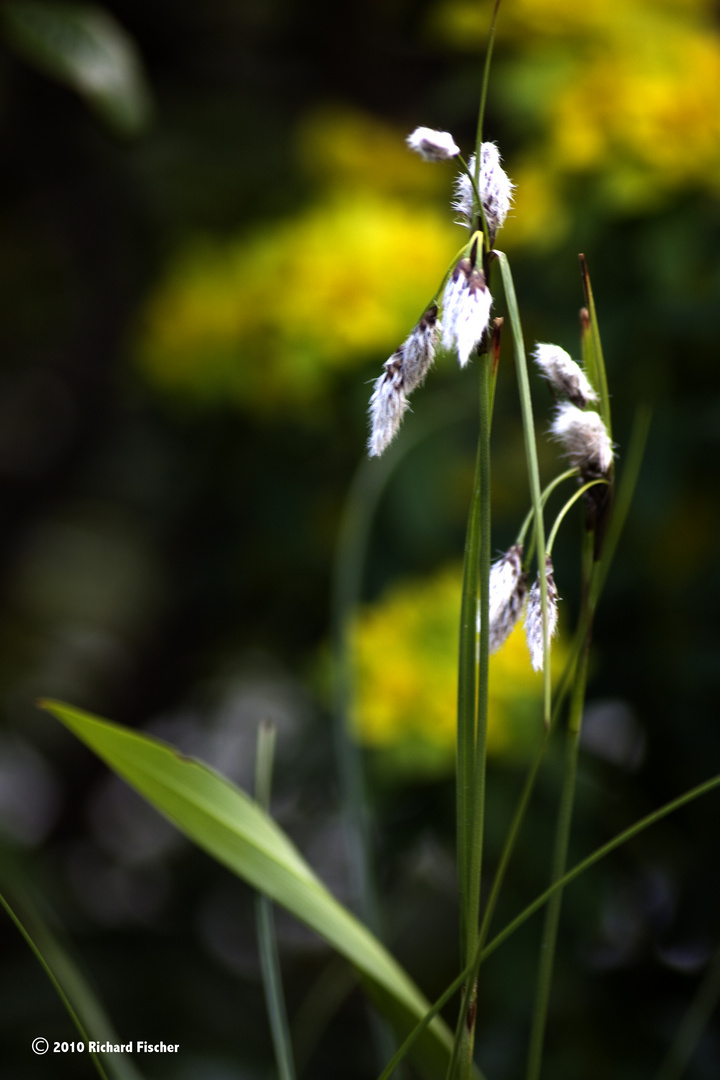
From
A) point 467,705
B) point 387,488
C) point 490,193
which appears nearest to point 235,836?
point 467,705

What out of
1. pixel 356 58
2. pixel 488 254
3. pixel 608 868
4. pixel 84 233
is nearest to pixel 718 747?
pixel 608 868

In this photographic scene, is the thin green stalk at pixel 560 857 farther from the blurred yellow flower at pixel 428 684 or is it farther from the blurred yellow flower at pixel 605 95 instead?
the blurred yellow flower at pixel 605 95

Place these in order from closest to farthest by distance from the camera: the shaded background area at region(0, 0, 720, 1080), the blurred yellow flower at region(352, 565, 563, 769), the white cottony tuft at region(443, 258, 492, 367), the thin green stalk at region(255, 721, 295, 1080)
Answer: the white cottony tuft at region(443, 258, 492, 367)
the thin green stalk at region(255, 721, 295, 1080)
the blurred yellow flower at region(352, 565, 563, 769)
the shaded background area at region(0, 0, 720, 1080)

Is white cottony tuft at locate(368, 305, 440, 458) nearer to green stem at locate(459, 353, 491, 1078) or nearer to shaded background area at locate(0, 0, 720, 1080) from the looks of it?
green stem at locate(459, 353, 491, 1078)

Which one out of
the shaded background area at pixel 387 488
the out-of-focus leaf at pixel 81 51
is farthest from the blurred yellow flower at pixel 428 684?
the out-of-focus leaf at pixel 81 51

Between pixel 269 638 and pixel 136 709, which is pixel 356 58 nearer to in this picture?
pixel 269 638

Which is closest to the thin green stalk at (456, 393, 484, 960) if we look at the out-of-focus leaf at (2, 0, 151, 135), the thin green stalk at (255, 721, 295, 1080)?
the thin green stalk at (255, 721, 295, 1080)
